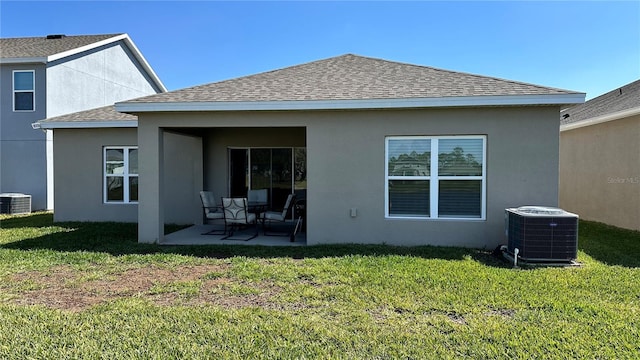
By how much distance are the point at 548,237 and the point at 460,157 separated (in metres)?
2.22

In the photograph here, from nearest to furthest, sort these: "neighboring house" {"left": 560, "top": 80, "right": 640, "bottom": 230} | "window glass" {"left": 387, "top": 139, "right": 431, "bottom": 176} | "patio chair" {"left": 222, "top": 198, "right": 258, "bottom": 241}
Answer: "window glass" {"left": 387, "top": 139, "right": 431, "bottom": 176} → "patio chair" {"left": 222, "top": 198, "right": 258, "bottom": 241} → "neighboring house" {"left": 560, "top": 80, "right": 640, "bottom": 230}

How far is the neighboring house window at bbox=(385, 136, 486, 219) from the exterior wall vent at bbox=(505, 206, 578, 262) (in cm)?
129

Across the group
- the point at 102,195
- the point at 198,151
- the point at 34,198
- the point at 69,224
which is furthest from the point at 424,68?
the point at 34,198

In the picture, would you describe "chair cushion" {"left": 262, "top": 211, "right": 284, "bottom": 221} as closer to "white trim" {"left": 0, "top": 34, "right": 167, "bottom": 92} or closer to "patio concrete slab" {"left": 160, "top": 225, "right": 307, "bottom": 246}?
"patio concrete slab" {"left": 160, "top": 225, "right": 307, "bottom": 246}

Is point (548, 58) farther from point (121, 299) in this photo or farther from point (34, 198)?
point (34, 198)

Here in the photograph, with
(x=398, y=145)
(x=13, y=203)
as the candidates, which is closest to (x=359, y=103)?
(x=398, y=145)

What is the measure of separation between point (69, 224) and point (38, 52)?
8.85 meters

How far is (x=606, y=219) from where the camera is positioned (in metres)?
11.9

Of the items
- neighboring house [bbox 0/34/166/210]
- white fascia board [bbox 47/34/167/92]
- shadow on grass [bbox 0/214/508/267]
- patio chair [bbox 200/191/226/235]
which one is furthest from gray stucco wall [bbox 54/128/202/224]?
white fascia board [bbox 47/34/167/92]

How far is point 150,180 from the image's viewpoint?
→ 28.3 feet

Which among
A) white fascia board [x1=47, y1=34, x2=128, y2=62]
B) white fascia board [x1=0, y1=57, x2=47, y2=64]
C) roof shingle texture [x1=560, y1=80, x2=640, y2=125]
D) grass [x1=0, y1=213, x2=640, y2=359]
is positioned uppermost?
white fascia board [x1=47, y1=34, x2=128, y2=62]

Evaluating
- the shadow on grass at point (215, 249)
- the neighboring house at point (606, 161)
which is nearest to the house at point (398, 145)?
the shadow on grass at point (215, 249)

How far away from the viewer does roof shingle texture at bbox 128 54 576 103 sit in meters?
7.85

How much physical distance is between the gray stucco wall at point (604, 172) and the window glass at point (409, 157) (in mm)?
6676
